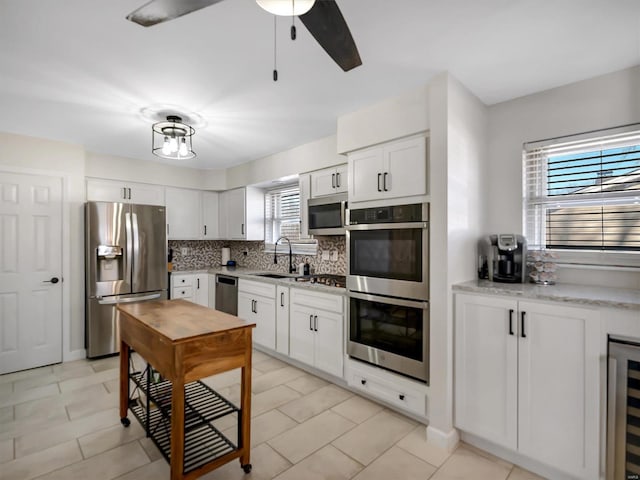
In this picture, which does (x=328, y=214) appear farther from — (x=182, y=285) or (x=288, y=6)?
(x=182, y=285)

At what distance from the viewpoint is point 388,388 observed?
2.55 metres

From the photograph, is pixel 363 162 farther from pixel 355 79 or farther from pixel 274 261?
pixel 274 261

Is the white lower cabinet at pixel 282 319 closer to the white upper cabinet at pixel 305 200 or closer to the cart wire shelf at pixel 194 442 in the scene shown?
the white upper cabinet at pixel 305 200

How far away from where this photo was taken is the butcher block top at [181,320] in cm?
179

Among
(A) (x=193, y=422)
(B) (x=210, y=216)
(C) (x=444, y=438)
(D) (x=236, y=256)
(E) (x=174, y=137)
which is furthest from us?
(D) (x=236, y=256)

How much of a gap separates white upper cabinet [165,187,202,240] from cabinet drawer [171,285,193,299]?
0.74m

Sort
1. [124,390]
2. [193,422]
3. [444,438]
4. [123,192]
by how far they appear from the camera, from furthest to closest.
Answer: [123,192] → [124,390] → [444,438] → [193,422]

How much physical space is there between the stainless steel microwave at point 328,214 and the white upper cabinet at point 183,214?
2258 millimetres

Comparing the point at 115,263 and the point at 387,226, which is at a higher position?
the point at 387,226

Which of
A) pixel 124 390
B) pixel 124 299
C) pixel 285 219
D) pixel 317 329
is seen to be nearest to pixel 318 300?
pixel 317 329

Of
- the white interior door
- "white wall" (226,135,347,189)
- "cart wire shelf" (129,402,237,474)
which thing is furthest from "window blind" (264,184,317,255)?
the white interior door

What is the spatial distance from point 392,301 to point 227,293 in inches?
106

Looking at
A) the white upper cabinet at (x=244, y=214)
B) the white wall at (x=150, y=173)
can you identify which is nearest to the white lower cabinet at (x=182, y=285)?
the white upper cabinet at (x=244, y=214)

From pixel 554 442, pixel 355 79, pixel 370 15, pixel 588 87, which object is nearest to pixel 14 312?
pixel 355 79
